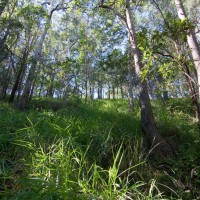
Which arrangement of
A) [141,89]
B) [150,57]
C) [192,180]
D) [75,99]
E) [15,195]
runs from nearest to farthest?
1. [15,195]
2. [150,57]
3. [192,180]
4. [141,89]
5. [75,99]

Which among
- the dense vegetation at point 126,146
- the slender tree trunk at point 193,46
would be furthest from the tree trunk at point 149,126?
the slender tree trunk at point 193,46

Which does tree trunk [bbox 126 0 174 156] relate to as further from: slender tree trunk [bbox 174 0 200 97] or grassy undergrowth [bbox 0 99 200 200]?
slender tree trunk [bbox 174 0 200 97]

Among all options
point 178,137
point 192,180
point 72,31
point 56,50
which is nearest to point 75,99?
point 178,137

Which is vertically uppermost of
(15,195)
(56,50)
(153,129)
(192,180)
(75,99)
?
(56,50)

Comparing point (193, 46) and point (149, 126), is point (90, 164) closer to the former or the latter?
point (149, 126)

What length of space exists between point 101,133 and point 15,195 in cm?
289

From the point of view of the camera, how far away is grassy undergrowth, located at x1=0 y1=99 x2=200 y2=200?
2135 mm

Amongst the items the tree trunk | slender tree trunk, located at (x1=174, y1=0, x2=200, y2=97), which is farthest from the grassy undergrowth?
slender tree trunk, located at (x1=174, y1=0, x2=200, y2=97)

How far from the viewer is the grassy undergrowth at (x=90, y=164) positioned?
84.0 inches

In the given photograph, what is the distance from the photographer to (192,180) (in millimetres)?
3846

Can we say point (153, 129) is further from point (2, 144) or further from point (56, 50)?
point (56, 50)

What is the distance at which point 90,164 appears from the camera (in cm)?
356

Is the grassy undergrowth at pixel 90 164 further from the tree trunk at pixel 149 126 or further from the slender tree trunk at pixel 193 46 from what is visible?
the slender tree trunk at pixel 193 46

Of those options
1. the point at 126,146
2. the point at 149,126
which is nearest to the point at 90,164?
the point at 126,146
